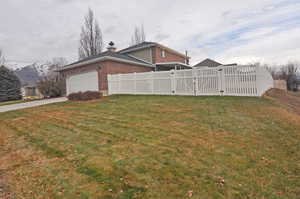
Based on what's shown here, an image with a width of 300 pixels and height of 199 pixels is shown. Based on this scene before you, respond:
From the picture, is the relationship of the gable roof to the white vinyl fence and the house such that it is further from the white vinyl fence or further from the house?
the white vinyl fence

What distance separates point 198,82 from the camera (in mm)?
9945

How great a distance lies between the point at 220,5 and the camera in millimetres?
10672

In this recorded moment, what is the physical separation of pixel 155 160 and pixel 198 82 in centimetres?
797

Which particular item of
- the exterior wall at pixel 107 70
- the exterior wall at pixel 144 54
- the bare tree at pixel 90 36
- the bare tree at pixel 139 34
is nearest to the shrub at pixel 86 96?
the exterior wall at pixel 107 70

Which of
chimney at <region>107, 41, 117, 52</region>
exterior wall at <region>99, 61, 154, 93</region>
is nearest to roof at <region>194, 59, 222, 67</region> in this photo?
chimney at <region>107, 41, 117, 52</region>

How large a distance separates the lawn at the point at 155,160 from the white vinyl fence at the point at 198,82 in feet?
12.4

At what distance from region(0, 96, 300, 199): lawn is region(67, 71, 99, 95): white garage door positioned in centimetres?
971

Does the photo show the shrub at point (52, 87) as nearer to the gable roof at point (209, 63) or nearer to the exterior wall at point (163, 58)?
the exterior wall at point (163, 58)

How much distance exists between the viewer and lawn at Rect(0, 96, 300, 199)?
6.99 ft

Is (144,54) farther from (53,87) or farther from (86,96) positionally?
(53,87)


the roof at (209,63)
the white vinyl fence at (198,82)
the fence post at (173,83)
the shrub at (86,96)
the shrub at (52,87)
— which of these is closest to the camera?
the white vinyl fence at (198,82)

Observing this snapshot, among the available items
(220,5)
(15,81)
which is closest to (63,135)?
(220,5)

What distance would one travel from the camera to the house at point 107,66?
13.9 metres

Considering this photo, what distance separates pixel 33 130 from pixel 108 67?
955 centimetres
